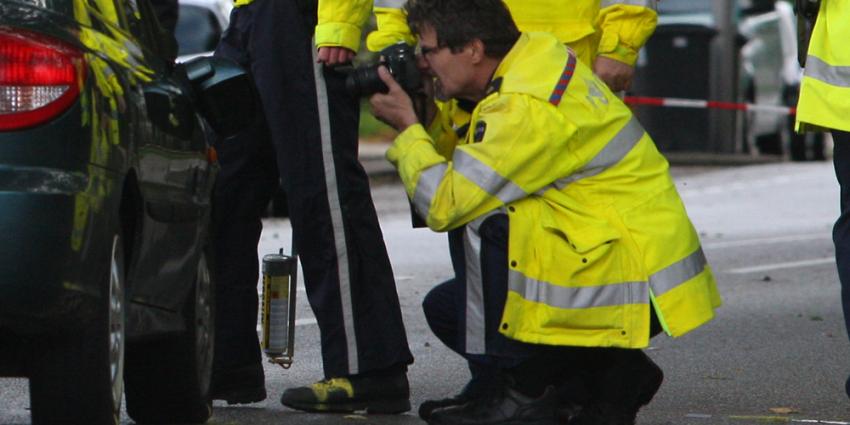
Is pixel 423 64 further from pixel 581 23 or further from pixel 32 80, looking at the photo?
A: pixel 32 80

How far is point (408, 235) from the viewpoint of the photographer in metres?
12.9

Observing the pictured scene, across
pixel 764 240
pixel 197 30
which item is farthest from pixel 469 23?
pixel 197 30

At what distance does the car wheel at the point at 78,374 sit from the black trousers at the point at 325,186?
1383mm

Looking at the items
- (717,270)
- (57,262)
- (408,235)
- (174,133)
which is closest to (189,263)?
(174,133)

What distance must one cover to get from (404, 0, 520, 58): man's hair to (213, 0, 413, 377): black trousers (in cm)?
66

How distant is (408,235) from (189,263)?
7.49 meters

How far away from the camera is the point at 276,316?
5.95 m

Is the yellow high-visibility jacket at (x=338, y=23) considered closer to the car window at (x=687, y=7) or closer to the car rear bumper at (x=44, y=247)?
the car rear bumper at (x=44, y=247)

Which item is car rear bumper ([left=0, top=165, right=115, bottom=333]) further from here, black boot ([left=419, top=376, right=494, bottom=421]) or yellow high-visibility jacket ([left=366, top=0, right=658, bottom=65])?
yellow high-visibility jacket ([left=366, top=0, right=658, bottom=65])

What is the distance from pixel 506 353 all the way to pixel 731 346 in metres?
2.73

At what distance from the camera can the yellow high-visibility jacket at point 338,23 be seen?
18.4ft

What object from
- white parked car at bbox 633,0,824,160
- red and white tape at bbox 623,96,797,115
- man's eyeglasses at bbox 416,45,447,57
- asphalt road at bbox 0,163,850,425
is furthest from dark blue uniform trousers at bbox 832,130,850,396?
white parked car at bbox 633,0,824,160

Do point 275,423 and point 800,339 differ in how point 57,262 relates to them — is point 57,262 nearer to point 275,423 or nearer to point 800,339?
point 275,423

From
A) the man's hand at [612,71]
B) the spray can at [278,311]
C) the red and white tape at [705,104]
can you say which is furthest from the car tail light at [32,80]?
the red and white tape at [705,104]
